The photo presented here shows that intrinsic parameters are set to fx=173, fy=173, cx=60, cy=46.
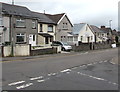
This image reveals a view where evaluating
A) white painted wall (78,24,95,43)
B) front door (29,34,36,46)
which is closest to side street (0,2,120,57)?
front door (29,34,36,46)

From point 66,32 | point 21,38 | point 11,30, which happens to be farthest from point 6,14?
point 66,32

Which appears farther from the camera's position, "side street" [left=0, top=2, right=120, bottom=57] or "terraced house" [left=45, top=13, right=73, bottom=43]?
"terraced house" [left=45, top=13, right=73, bottom=43]

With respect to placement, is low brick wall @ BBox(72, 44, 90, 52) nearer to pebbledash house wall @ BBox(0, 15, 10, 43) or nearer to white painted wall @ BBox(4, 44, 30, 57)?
pebbledash house wall @ BBox(0, 15, 10, 43)

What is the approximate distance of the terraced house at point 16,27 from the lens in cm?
2788

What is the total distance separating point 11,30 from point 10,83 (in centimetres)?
2206

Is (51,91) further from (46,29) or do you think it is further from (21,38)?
(46,29)

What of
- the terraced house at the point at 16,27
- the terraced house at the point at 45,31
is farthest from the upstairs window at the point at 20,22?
the terraced house at the point at 45,31

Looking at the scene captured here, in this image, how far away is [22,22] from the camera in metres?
30.5

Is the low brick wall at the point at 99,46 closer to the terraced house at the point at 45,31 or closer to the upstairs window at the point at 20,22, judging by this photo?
the terraced house at the point at 45,31

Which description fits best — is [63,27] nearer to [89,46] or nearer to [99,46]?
[89,46]

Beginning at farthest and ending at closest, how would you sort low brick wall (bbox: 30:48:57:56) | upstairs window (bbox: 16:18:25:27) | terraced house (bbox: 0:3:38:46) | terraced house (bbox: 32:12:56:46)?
terraced house (bbox: 32:12:56:46) → upstairs window (bbox: 16:18:25:27) → terraced house (bbox: 0:3:38:46) → low brick wall (bbox: 30:48:57:56)

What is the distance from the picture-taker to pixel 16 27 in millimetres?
29234

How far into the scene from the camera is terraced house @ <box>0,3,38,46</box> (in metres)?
27.9

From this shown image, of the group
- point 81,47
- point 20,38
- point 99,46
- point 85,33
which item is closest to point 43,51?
point 20,38
